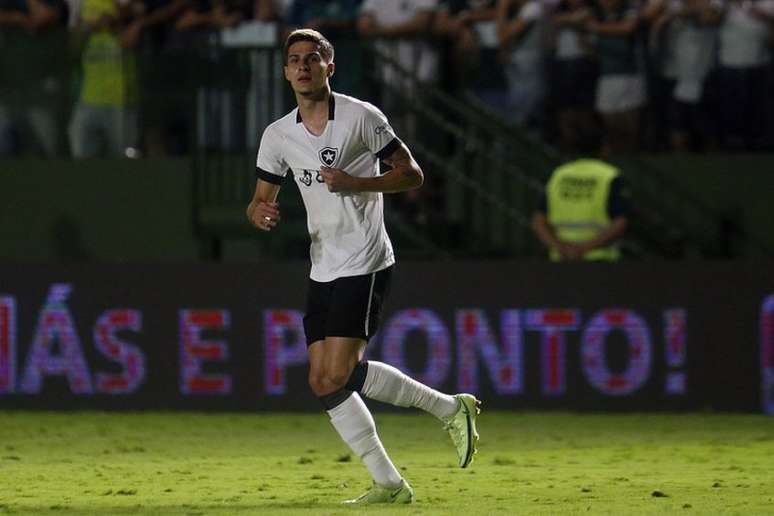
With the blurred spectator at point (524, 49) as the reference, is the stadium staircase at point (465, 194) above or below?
below

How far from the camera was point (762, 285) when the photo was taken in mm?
12742

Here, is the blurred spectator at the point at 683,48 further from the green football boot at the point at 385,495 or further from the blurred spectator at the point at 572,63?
the green football boot at the point at 385,495

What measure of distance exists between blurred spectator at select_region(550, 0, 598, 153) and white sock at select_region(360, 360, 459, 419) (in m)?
6.04

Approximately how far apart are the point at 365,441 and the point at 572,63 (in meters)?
6.85

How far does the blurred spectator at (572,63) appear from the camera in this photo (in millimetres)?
14070

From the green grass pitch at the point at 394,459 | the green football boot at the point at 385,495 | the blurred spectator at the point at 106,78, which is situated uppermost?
the blurred spectator at the point at 106,78

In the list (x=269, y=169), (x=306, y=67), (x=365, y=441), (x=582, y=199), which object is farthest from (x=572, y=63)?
(x=365, y=441)

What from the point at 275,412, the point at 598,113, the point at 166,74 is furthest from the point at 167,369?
the point at 598,113

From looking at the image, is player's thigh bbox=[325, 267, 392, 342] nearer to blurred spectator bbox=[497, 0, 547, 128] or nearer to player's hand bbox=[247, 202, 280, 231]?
player's hand bbox=[247, 202, 280, 231]

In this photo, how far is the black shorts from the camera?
26.3ft

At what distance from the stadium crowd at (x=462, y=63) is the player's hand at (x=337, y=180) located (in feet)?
17.8

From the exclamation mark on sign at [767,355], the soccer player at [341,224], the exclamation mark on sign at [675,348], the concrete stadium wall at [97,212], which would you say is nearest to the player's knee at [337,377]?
the soccer player at [341,224]

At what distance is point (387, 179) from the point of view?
7824 millimetres

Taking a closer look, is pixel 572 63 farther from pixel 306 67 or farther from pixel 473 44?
pixel 306 67
